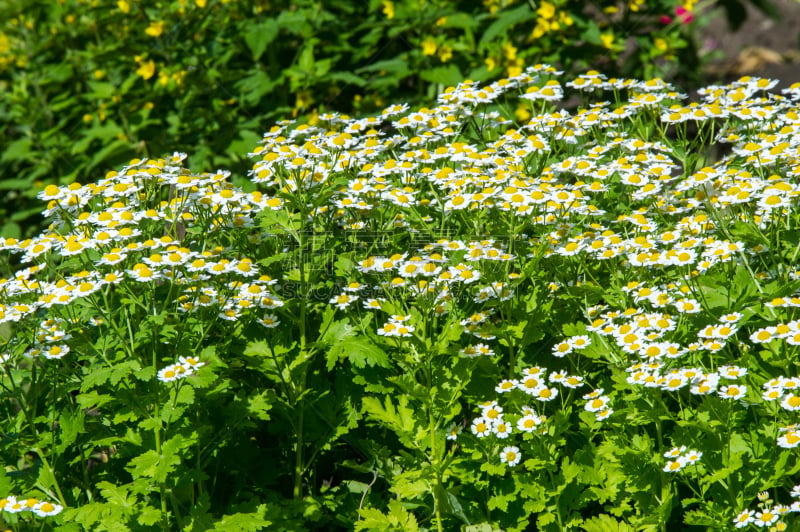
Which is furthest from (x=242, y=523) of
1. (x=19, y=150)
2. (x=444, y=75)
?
(x=19, y=150)

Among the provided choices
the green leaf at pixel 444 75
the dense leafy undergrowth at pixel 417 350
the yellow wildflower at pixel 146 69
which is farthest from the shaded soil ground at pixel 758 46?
the dense leafy undergrowth at pixel 417 350

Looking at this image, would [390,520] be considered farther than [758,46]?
No

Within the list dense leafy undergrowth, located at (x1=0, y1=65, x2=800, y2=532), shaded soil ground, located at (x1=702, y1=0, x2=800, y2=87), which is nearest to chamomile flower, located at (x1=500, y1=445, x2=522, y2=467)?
dense leafy undergrowth, located at (x1=0, y1=65, x2=800, y2=532)

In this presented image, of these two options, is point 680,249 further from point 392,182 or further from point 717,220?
point 392,182

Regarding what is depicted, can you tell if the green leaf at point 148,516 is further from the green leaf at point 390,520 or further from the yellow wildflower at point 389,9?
the yellow wildflower at point 389,9

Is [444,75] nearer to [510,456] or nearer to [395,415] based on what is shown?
[395,415]

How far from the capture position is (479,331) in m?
2.74

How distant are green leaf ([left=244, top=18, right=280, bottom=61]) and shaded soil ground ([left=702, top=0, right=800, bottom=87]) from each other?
409 cm

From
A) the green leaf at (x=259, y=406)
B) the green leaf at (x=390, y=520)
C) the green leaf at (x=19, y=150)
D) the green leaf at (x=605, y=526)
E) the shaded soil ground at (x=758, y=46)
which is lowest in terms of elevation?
the shaded soil ground at (x=758, y=46)

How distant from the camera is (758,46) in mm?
8945

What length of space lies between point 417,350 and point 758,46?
24.9 feet

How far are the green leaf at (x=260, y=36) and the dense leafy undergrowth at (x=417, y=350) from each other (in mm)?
1957

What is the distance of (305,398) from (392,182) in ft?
2.72

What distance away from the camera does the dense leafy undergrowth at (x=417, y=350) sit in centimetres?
251
